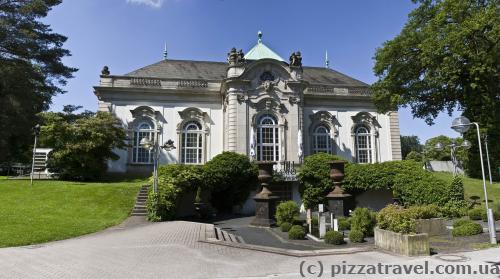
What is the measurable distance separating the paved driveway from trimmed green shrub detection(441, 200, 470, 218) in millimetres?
11236

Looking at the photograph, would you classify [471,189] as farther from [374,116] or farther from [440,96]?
[374,116]

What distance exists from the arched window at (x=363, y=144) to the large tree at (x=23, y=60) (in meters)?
28.6

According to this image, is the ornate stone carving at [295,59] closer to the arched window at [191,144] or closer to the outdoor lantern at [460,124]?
the arched window at [191,144]

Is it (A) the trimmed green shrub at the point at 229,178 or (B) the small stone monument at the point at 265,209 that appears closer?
(B) the small stone monument at the point at 265,209

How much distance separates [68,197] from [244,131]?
14.0 meters

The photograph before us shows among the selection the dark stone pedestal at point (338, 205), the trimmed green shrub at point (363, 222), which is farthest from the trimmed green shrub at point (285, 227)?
the dark stone pedestal at point (338, 205)

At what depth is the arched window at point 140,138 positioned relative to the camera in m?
29.7

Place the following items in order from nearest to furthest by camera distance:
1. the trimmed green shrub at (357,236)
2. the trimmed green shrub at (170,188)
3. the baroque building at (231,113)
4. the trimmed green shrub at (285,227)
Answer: the trimmed green shrub at (357,236) → the trimmed green shrub at (285,227) → the trimmed green shrub at (170,188) → the baroque building at (231,113)

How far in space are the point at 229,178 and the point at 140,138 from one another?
1025cm

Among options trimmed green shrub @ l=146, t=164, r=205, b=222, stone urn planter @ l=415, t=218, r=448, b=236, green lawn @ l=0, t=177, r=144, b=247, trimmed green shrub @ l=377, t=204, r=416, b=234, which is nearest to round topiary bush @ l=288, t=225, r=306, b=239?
trimmed green shrub @ l=377, t=204, r=416, b=234

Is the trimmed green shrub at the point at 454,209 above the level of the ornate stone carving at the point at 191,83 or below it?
below

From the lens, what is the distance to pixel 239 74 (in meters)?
29.3

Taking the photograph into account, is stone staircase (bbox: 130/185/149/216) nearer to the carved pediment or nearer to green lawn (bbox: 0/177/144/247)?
green lawn (bbox: 0/177/144/247)

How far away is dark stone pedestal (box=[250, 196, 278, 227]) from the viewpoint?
1830cm
